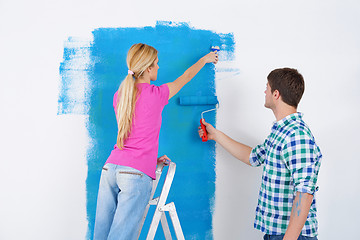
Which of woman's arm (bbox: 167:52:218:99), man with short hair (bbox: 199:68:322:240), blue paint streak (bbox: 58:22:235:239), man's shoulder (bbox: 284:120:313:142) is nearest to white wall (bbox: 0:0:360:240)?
blue paint streak (bbox: 58:22:235:239)

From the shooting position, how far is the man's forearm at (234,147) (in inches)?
64.6

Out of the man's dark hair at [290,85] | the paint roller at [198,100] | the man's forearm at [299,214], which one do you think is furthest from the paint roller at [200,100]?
the man's forearm at [299,214]

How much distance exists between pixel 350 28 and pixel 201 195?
53.6 inches

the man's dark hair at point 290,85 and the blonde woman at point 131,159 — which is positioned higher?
the man's dark hair at point 290,85

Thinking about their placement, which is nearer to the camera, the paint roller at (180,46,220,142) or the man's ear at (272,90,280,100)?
the man's ear at (272,90,280,100)

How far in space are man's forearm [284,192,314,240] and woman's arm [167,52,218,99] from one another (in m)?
0.71

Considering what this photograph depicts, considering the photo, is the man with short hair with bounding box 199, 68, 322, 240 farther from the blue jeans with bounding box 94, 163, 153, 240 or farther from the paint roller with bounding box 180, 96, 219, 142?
the blue jeans with bounding box 94, 163, 153, 240

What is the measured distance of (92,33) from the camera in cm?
173

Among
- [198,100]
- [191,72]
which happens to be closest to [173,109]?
[198,100]

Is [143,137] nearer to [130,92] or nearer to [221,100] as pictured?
[130,92]

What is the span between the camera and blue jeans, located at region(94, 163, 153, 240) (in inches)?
48.3

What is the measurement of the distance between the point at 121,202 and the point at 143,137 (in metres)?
0.28

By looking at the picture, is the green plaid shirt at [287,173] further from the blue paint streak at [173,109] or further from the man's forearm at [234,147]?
the blue paint streak at [173,109]

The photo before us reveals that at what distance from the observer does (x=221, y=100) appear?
70.7 inches
